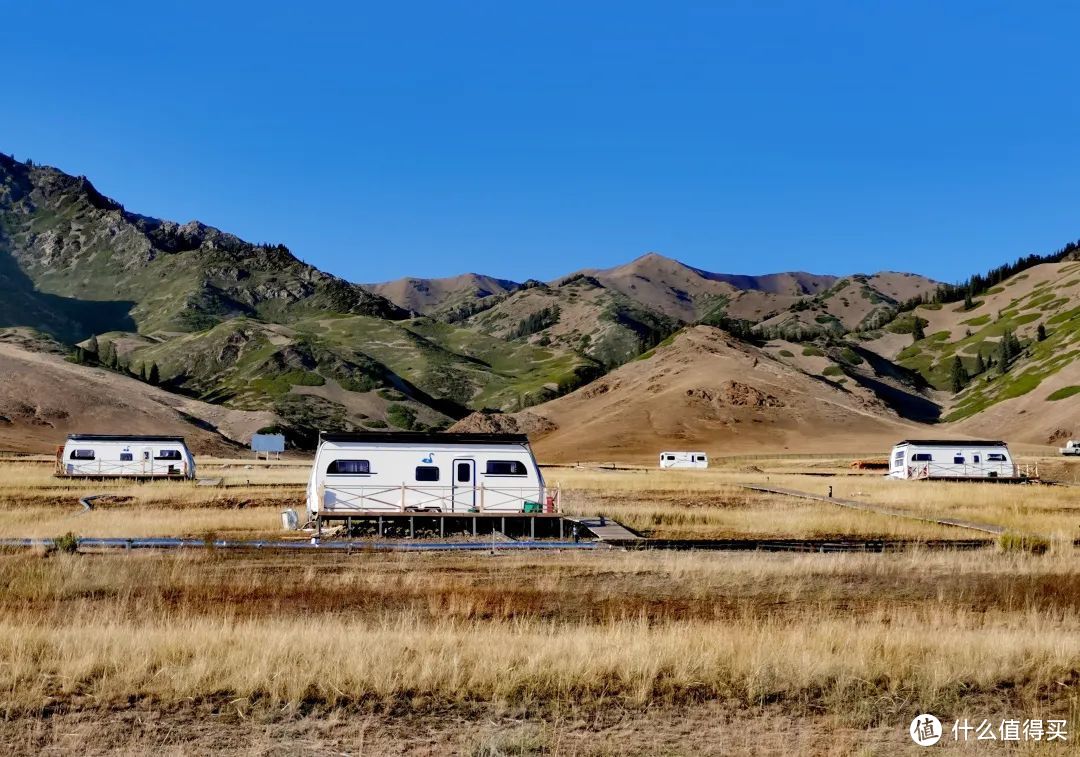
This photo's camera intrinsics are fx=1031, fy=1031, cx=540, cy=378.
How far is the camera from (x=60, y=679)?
1272 centimetres

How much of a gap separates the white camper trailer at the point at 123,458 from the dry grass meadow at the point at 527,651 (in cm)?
3876

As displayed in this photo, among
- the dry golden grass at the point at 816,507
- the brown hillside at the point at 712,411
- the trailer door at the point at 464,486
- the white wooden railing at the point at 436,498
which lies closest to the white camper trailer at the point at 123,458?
the dry golden grass at the point at 816,507

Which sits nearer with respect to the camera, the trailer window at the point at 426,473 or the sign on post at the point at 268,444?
the trailer window at the point at 426,473

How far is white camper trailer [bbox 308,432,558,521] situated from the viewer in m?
33.3

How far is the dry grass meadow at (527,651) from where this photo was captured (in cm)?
1137

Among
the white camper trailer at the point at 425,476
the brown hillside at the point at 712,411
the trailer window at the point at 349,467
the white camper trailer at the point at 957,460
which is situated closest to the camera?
the white camper trailer at the point at 425,476

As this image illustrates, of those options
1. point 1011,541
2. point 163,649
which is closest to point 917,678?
point 163,649

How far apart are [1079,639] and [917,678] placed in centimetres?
400

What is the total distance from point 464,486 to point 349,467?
380 centimetres

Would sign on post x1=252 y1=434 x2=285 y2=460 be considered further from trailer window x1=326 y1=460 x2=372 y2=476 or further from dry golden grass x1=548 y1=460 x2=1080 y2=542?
trailer window x1=326 y1=460 x2=372 y2=476

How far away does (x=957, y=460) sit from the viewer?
222ft

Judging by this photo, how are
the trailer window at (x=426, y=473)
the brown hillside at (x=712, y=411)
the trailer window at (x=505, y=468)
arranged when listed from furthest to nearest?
the brown hillside at (x=712, y=411), the trailer window at (x=505, y=468), the trailer window at (x=426, y=473)

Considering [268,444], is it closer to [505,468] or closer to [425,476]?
[425,476]

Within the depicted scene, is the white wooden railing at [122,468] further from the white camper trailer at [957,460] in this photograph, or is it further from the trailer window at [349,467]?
the white camper trailer at [957,460]
